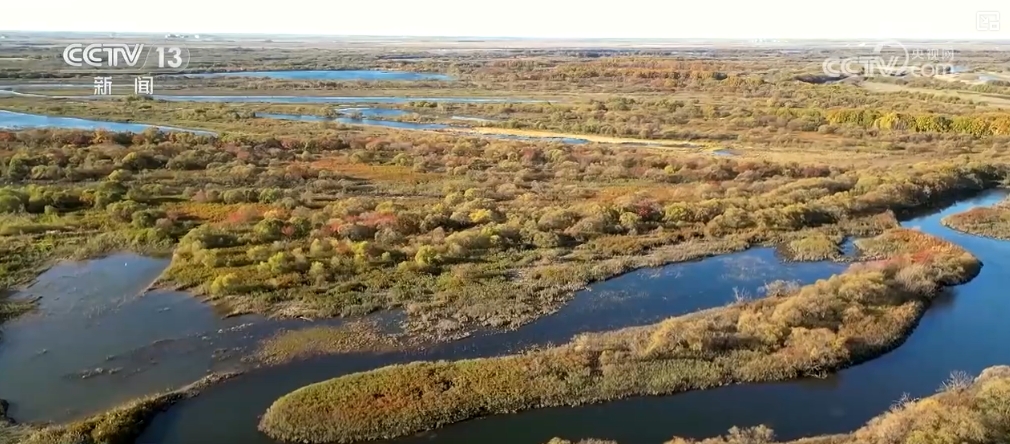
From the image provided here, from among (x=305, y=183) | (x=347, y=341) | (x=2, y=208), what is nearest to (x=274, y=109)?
(x=305, y=183)

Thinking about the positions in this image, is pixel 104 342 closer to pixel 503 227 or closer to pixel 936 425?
pixel 503 227

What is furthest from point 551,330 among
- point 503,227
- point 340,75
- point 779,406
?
point 340,75

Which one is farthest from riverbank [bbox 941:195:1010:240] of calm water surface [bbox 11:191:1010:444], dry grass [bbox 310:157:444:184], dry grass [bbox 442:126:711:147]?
dry grass [bbox 310:157:444:184]

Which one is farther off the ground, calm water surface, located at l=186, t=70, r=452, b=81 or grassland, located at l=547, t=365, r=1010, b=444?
calm water surface, located at l=186, t=70, r=452, b=81

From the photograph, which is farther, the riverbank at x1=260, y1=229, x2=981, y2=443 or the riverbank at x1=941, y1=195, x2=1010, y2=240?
the riverbank at x1=941, y1=195, x2=1010, y2=240

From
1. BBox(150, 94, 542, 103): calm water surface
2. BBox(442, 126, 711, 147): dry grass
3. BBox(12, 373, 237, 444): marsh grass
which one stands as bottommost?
BBox(12, 373, 237, 444): marsh grass

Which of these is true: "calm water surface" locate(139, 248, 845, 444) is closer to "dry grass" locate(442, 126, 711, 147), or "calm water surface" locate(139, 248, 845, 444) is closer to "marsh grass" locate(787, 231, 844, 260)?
"marsh grass" locate(787, 231, 844, 260)

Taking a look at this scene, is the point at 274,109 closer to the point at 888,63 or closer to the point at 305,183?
the point at 305,183
